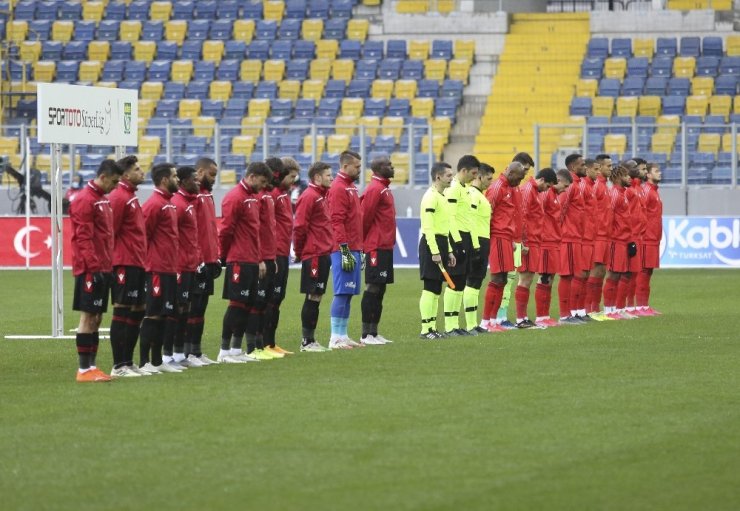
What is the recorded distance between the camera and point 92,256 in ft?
43.7

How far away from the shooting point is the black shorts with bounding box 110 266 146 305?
13820 millimetres

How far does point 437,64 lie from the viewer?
42.6 m

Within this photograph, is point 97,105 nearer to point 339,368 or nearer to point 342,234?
point 342,234

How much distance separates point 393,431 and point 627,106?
30.0 m

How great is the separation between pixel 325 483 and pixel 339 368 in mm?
5840

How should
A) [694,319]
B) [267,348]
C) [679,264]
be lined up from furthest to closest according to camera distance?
1. [679,264]
2. [694,319]
3. [267,348]

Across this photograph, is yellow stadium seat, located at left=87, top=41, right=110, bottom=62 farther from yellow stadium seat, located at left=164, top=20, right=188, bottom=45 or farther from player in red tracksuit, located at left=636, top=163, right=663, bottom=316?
player in red tracksuit, located at left=636, top=163, right=663, bottom=316

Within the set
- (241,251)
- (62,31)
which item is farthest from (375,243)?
(62,31)

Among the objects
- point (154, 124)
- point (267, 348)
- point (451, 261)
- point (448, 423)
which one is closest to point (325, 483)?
point (448, 423)

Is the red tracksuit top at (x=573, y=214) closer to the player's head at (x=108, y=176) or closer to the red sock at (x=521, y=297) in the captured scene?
the red sock at (x=521, y=297)

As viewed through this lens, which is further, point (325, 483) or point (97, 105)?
point (97, 105)

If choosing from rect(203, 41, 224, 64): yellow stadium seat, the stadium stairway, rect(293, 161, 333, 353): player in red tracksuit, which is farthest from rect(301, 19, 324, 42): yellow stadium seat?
rect(293, 161, 333, 353): player in red tracksuit

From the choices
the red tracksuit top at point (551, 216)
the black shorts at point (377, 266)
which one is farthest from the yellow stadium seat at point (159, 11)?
the black shorts at point (377, 266)

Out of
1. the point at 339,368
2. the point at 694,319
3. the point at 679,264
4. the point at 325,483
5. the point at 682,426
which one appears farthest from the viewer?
the point at 679,264
